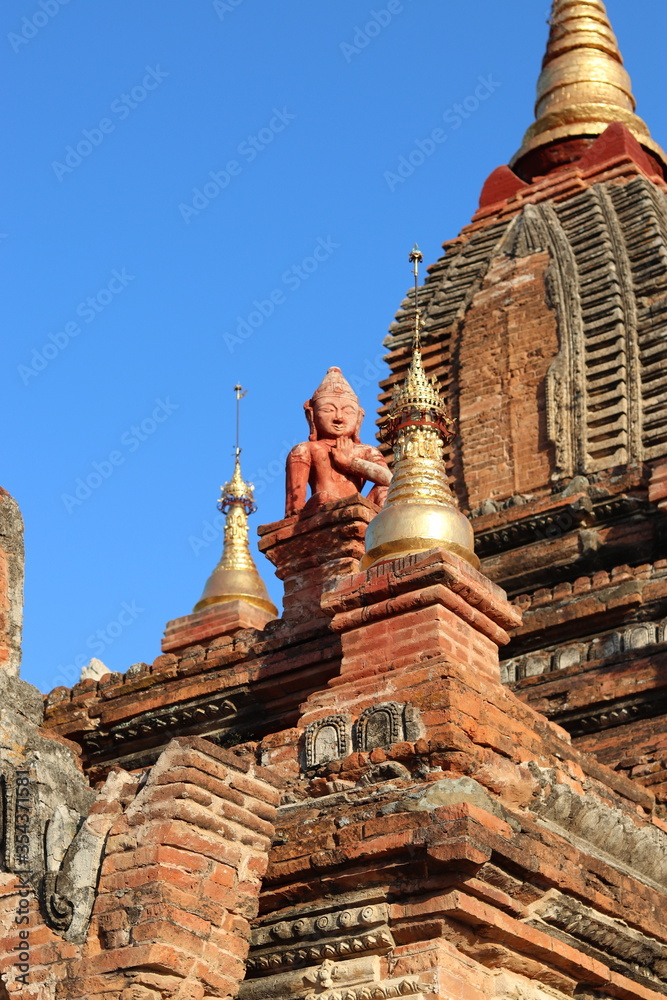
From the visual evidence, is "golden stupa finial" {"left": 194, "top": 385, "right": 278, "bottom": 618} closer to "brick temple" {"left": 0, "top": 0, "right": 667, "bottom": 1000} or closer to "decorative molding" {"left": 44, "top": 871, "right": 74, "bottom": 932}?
"brick temple" {"left": 0, "top": 0, "right": 667, "bottom": 1000}

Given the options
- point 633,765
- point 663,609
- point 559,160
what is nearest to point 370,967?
point 633,765

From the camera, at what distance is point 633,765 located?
13.8 metres

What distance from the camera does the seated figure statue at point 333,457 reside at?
1491 cm

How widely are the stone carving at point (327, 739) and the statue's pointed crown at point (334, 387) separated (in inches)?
216

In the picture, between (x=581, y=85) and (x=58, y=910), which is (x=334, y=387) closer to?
(x=58, y=910)

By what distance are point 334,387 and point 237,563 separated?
38.8ft

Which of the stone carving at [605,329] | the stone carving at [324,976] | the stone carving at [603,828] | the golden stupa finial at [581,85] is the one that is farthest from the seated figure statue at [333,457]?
the golden stupa finial at [581,85]

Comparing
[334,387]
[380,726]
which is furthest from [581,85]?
[380,726]

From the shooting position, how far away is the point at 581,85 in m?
31.6

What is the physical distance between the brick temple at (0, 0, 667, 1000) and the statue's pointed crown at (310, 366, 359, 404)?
0.04m

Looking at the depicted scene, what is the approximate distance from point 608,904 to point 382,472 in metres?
5.77

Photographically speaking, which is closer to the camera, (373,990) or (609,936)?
(373,990)

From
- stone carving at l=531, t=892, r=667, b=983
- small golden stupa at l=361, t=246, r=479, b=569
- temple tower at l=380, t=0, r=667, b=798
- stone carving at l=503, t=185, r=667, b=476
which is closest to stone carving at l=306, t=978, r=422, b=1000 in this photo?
stone carving at l=531, t=892, r=667, b=983

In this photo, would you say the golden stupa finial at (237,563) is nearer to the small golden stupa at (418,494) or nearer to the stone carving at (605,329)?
the stone carving at (605,329)
